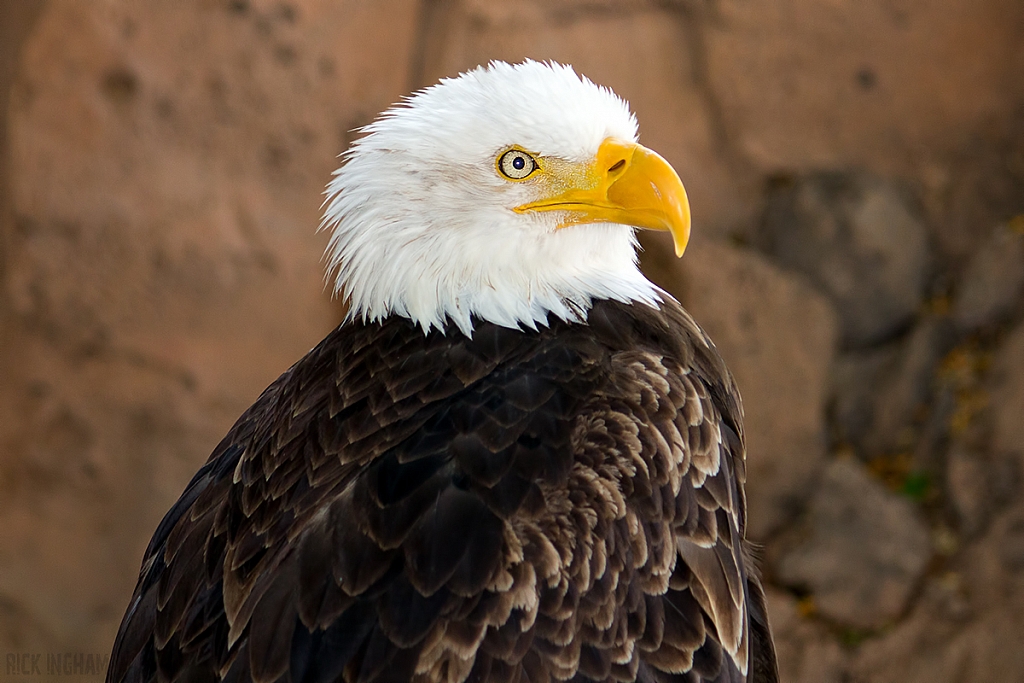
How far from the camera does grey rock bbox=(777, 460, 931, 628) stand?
4.86 meters

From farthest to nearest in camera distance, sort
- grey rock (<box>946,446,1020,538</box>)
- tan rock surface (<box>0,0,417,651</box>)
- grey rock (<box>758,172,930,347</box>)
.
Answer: grey rock (<box>758,172,930,347</box>)
grey rock (<box>946,446,1020,538</box>)
tan rock surface (<box>0,0,417,651</box>)

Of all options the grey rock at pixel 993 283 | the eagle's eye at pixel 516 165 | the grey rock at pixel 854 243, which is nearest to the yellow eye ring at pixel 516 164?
the eagle's eye at pixel 516 165

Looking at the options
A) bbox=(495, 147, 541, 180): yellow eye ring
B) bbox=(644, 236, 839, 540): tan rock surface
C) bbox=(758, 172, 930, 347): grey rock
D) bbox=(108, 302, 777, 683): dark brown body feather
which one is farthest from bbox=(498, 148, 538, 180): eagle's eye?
bbox=(758, 172, 930, 347): grey rock

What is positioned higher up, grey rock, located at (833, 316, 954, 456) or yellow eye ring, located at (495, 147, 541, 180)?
yellow eye ring, located at (495, 147, 541, 180)

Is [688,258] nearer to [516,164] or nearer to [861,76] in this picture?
[861,76]

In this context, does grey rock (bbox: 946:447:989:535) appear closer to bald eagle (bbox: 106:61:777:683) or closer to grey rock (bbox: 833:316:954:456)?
grey rock (bbox: 833:316:954:456)

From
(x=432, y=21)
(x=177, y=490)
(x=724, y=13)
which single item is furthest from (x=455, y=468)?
(x=724, y=13)

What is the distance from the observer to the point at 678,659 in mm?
2070

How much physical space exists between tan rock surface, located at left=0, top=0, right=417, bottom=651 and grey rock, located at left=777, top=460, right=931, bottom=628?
7.90 feet

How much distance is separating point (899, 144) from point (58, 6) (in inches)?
154

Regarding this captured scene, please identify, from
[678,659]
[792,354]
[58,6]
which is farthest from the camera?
[792,354]

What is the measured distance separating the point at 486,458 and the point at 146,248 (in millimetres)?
2885

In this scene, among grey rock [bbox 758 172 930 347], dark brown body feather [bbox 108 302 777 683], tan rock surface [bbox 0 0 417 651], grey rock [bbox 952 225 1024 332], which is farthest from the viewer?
grey rock [bbox 758 172 930 347]

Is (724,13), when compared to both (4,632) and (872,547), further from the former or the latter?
(4,632)
